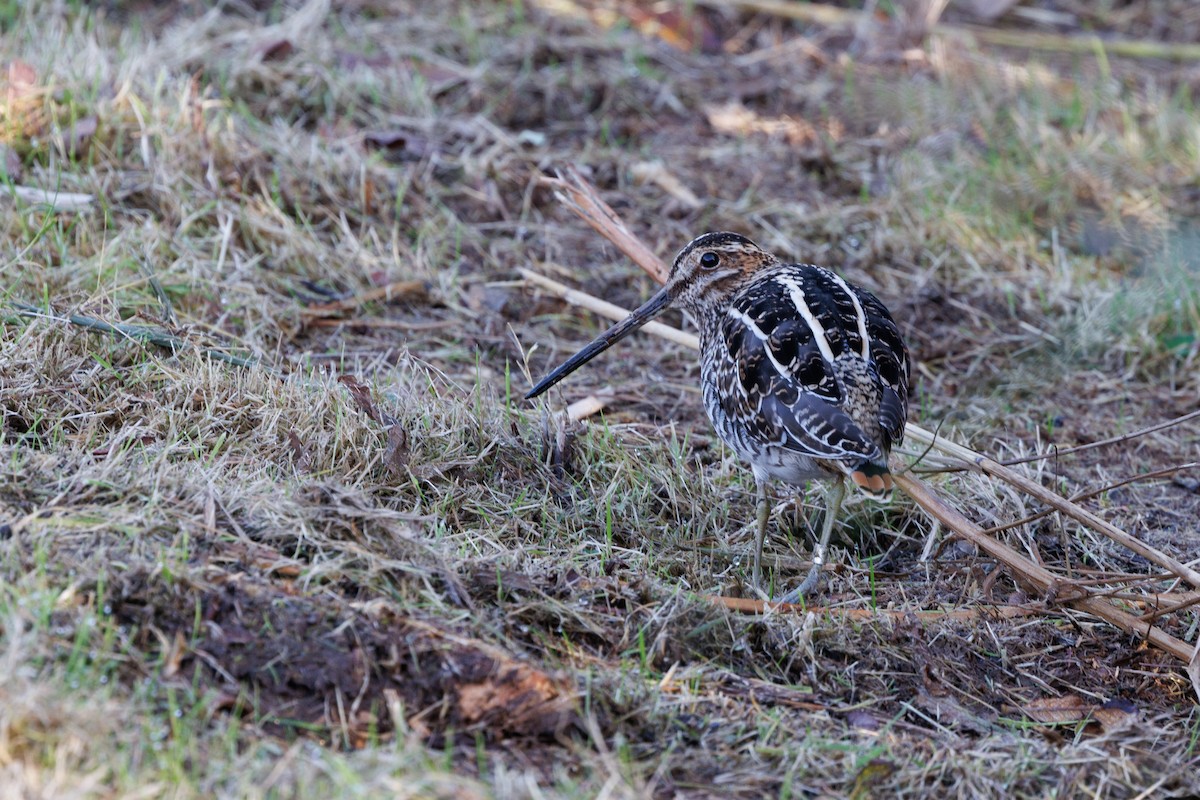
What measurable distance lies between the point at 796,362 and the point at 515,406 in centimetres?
109

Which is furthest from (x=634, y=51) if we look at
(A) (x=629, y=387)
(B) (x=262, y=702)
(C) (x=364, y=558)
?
(B) (x=262, y=702)

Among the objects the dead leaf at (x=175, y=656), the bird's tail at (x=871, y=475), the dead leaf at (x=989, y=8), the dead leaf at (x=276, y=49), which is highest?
the dead leaf at (x=276, y=49)

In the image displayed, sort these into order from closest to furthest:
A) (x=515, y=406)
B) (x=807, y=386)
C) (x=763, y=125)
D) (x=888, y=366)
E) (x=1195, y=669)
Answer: (x=1195, y=669)
(x=807, y=386)
(x=888, y=366)
(x=515, y=406)
(x=763, y=125)

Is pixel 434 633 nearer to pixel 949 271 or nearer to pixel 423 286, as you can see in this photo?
pixel 423 286

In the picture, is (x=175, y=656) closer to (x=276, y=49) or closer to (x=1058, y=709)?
(x=1058, y=709)

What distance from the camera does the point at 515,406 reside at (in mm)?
4309

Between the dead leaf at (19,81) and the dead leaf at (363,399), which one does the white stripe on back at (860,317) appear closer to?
the dead leaf at (363,399)

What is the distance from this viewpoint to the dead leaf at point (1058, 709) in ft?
10.7

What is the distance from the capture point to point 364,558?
124 inches

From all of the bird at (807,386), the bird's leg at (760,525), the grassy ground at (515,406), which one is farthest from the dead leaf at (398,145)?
the bird's leg at (760,525)

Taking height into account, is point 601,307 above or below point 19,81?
below

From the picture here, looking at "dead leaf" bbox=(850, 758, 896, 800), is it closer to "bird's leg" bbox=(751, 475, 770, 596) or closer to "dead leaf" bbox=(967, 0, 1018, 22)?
"bird's leg" bbox=(751, 475, 770, 596)

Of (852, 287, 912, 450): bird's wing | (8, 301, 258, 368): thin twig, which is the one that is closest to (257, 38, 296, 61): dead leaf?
(8, 301, 258, 368): thin twig

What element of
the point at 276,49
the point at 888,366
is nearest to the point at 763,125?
the point at 276,49
